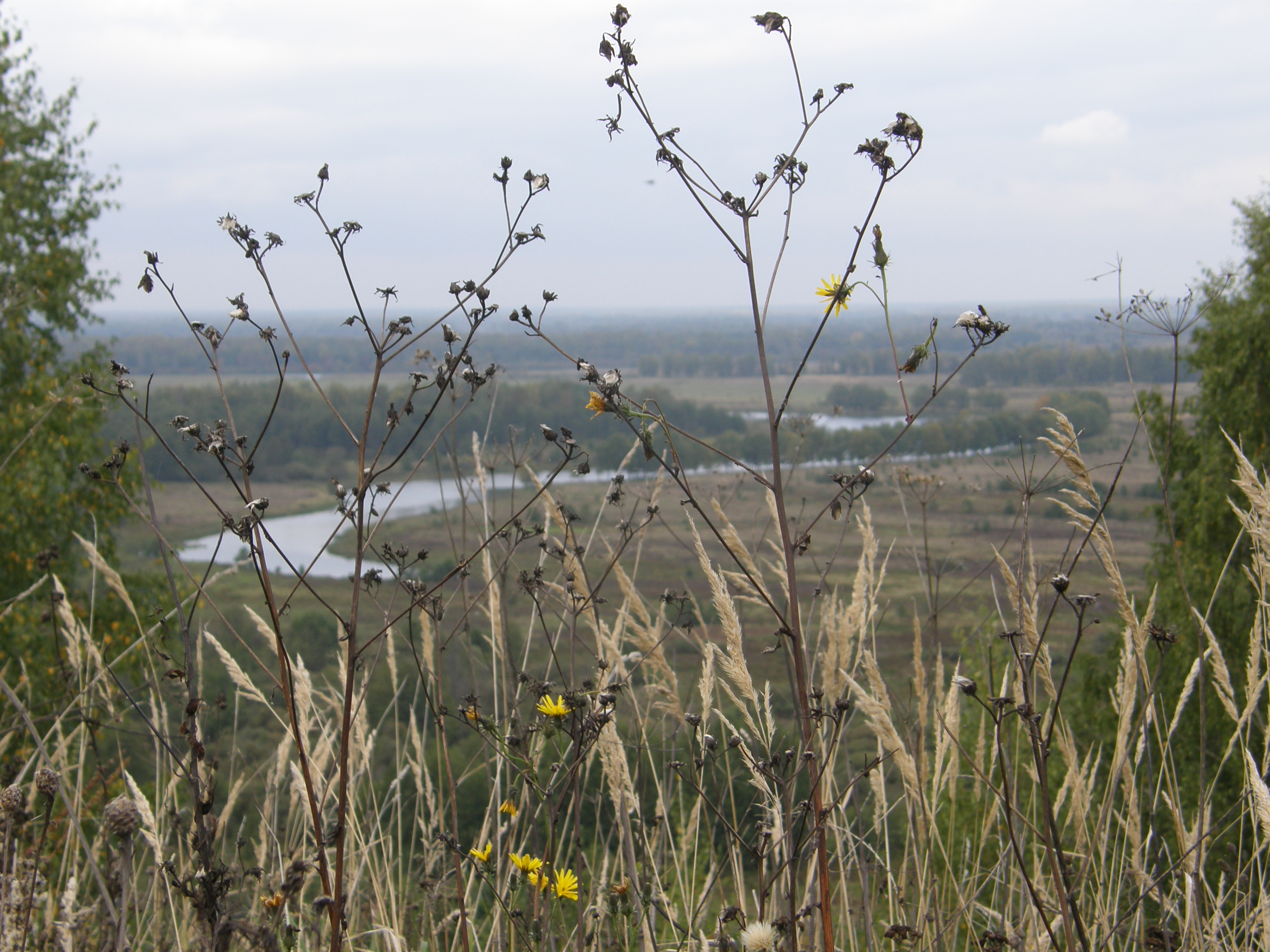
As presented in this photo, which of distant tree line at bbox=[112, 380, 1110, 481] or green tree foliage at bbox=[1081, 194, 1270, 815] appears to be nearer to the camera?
distant tree line at bbox=[112, 380, 1110, 481]

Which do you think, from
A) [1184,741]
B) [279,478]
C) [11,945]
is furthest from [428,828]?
[1184,741]

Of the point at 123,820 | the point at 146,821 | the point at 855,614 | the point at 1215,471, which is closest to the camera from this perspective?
the point at 123,820

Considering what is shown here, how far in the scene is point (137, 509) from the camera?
1439 millimetres

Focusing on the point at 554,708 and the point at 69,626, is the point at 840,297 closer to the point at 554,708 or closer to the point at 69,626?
the point at 554,708

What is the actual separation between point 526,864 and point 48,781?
0.74 metres

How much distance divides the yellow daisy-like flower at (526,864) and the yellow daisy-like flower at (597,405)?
0.76m

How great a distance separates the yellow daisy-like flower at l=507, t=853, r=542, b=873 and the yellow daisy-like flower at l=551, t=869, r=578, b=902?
0.17 m

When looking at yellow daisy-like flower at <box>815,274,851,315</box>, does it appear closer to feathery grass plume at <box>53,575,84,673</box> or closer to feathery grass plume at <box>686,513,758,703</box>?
feathery grass plume at <box>686,513,758,703</box>

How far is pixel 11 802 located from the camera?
126 centimetres

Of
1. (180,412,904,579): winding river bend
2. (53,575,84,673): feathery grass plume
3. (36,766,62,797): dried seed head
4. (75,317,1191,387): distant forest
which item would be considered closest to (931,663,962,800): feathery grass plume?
(75,317,1191,387): distant forest

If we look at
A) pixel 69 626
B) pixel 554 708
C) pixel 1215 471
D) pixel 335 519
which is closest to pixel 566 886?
pixel 554 708

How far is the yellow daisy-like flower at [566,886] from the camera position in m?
1.78

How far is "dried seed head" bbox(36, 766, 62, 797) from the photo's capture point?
3.98 feet

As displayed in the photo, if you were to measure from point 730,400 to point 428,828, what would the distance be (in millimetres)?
17374
